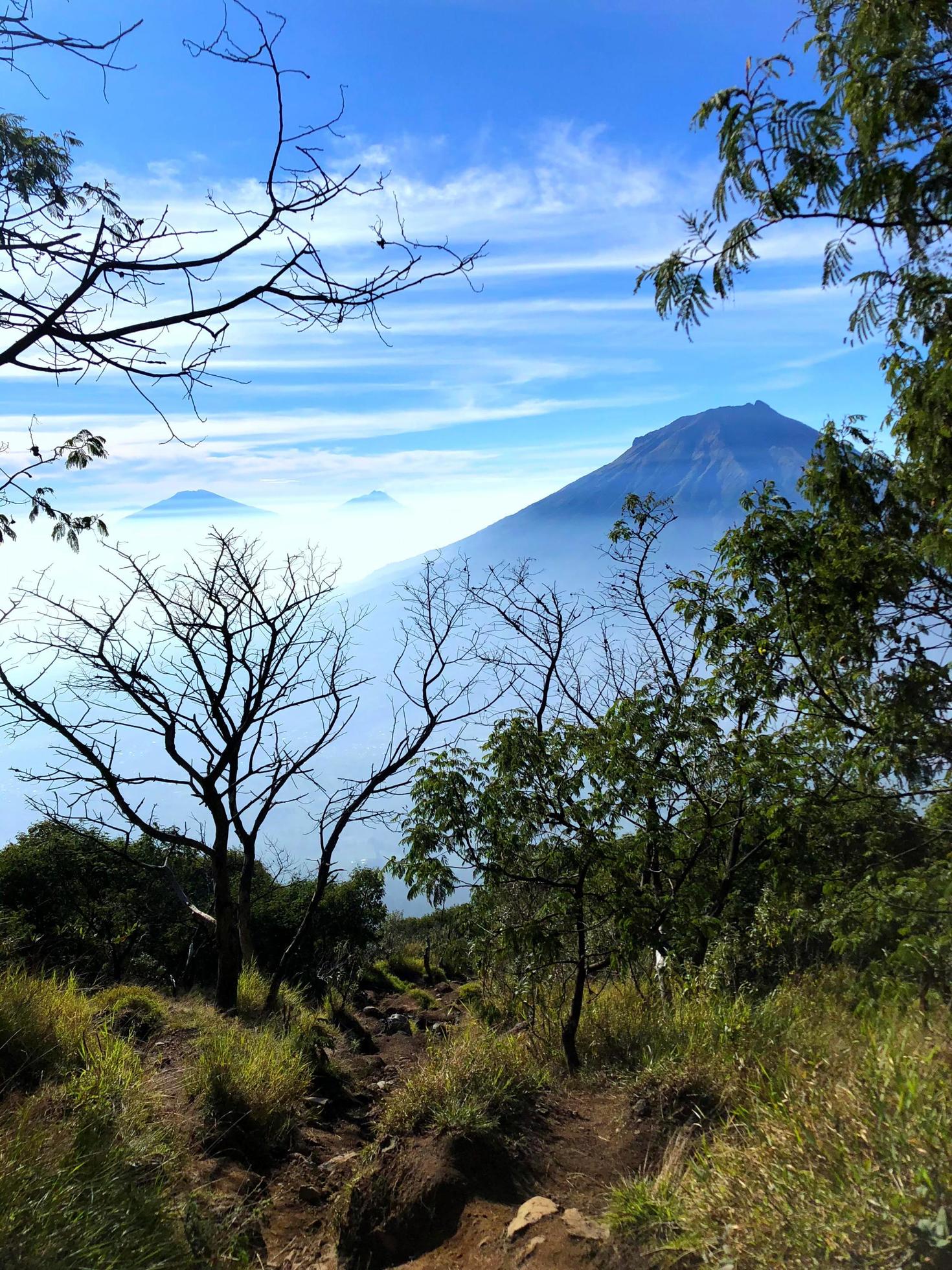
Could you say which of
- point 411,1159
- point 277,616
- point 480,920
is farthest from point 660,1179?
point 277,616

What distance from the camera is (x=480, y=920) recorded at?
6.00m

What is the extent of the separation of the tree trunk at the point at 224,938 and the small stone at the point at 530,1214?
5674mm

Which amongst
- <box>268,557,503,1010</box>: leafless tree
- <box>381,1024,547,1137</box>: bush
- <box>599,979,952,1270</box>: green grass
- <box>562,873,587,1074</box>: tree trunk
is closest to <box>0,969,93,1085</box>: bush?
<box>381,1024,547,1137</box>: bush

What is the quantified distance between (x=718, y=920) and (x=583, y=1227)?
2.66m

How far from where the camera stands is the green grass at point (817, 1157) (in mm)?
2178

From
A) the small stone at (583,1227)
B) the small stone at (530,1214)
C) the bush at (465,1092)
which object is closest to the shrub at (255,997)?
the bush at (465,1092)

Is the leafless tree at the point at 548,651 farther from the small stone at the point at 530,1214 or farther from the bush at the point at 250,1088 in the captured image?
the small stone at the point at 530,1214

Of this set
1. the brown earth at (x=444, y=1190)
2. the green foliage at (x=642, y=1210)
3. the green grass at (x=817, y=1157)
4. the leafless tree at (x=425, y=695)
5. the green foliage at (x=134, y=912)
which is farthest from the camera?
the green foliage at (x=134, y=912)

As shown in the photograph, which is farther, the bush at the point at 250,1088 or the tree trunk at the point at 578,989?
the tree trunk at the point at 578,989

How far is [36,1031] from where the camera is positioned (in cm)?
451

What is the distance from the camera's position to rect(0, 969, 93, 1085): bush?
13.9 ft

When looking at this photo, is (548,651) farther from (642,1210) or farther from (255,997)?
(642,1210)

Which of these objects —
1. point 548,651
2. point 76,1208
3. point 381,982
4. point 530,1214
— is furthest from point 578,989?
point 381,982

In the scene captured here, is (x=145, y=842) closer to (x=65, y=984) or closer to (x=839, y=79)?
(x=65, y=984)
